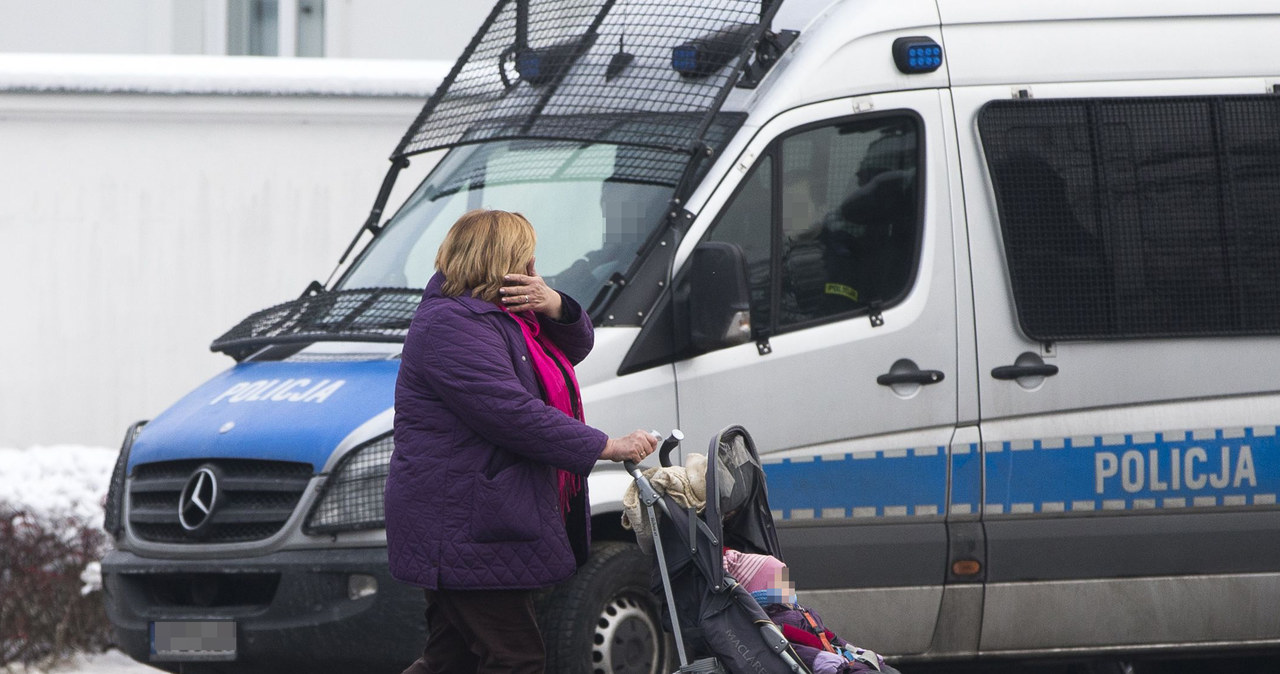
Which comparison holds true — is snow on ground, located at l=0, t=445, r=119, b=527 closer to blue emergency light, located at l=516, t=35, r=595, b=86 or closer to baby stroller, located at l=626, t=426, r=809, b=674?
blue emergency light, located at l=516, t=35, r=595, b=86

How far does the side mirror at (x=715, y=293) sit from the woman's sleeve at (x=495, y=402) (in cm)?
114

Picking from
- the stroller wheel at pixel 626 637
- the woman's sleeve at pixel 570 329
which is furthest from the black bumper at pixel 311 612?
the woman's sleeve at pixel 570 329

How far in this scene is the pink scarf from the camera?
14.7 ft

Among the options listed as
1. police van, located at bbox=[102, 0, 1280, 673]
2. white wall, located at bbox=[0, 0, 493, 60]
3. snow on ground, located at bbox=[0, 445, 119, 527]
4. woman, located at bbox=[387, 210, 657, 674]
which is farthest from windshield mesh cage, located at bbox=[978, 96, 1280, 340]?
white wall, located at bbox=[0, 0, 493, 60]

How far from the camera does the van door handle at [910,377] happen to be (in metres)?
5.77

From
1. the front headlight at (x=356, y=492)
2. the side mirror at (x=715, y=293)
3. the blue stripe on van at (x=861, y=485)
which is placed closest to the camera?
the front headlight at (x=356, y=492)

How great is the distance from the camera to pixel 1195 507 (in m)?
5.96

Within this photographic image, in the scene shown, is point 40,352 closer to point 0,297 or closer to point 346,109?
point 0,297

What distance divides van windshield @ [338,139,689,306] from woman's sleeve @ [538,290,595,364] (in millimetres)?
809

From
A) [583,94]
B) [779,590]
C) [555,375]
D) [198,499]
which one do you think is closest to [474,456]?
[555,375]

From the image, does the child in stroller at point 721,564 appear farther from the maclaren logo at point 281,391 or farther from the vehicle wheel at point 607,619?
the maclaren logo at point 281,391

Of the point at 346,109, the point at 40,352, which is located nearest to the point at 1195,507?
the point at 346,109

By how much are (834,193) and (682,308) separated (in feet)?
2.33

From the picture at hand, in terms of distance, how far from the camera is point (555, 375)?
14.8 feet
